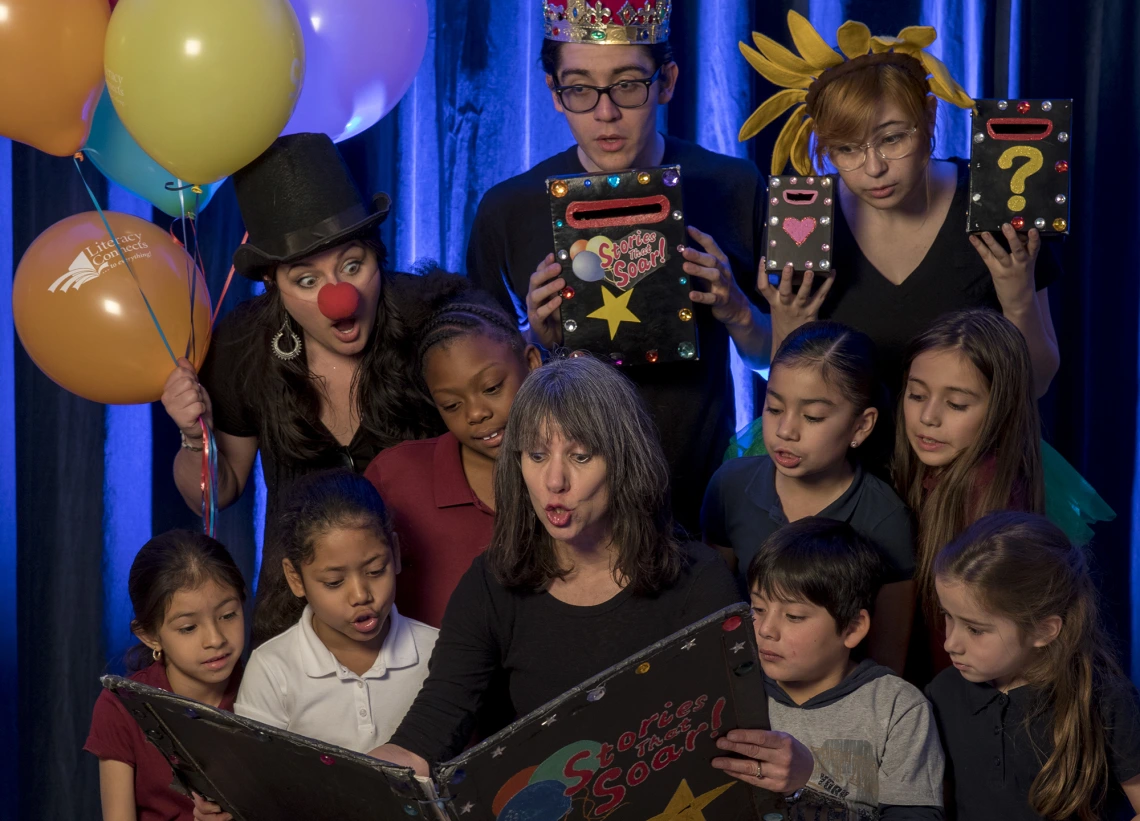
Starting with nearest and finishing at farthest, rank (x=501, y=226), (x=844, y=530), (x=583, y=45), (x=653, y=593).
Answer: (x=653, y=593), (x=844, y=530), (x=583, y=45), (x=501, y=226)

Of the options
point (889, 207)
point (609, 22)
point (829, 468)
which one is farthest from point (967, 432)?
point (609, 22)

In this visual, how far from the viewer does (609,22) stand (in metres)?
2.08

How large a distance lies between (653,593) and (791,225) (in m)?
0.75

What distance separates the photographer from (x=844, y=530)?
173 centimetres

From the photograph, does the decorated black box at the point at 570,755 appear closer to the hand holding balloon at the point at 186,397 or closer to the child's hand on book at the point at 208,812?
the child's hand on book at the point at 208,812

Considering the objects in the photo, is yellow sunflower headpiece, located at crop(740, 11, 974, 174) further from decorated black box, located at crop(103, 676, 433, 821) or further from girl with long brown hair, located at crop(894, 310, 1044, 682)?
decorated black box, located at crop(103, 676, 433, 821)

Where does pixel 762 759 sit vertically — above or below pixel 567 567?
below

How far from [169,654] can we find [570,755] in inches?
36.4

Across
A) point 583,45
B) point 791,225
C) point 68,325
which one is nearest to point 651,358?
→ point 791,225

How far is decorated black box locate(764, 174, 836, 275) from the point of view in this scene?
1967mm

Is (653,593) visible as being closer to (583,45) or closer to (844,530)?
(844,530)

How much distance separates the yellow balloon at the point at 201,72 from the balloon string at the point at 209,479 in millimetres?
447

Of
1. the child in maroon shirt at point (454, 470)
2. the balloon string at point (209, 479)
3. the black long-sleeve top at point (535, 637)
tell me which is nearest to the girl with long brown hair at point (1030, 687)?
the black long-sleeve top at point (535, 637)

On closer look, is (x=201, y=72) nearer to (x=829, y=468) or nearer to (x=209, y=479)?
(x=209, y=479)
